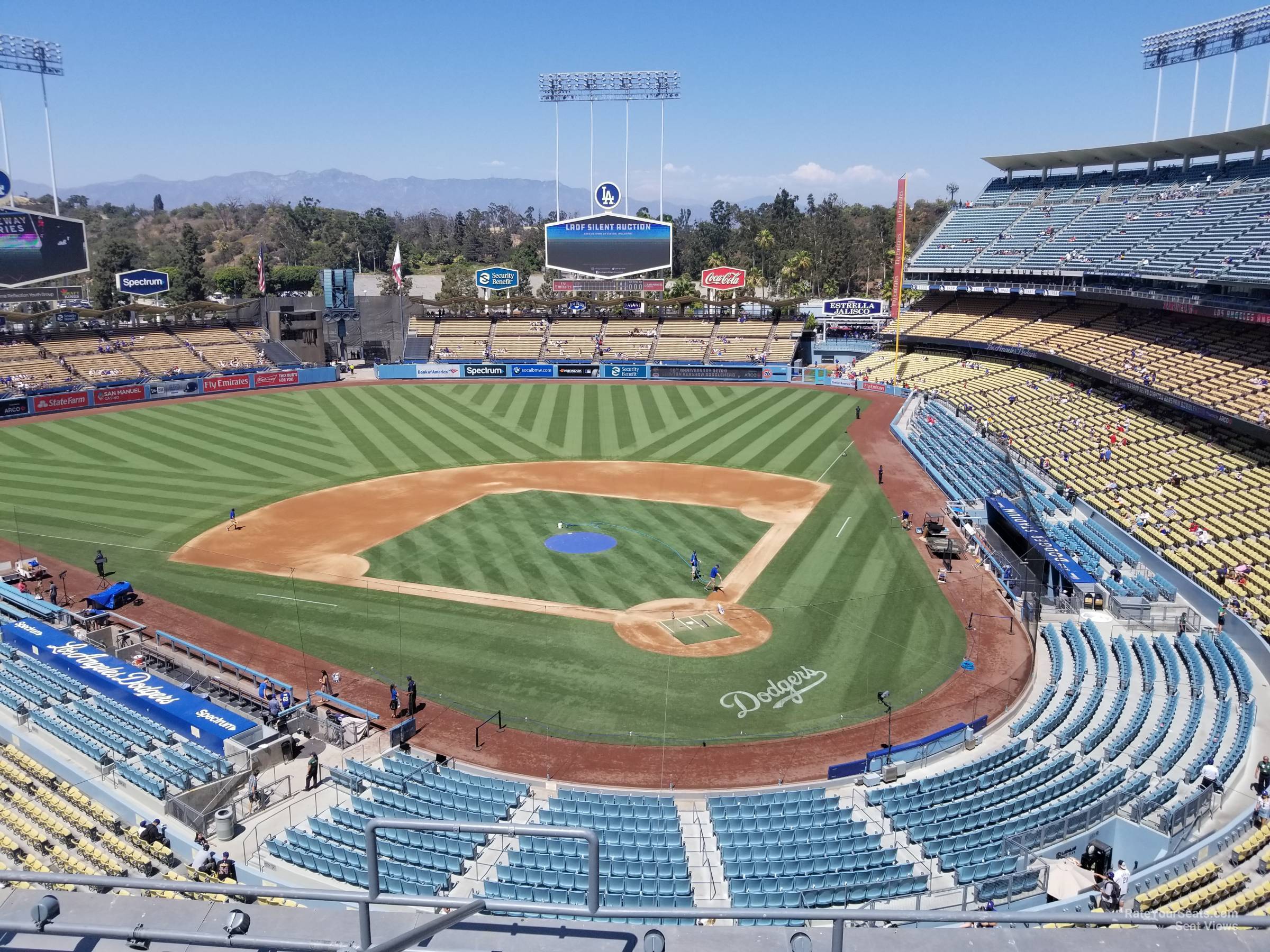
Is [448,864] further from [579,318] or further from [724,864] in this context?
[579,318]

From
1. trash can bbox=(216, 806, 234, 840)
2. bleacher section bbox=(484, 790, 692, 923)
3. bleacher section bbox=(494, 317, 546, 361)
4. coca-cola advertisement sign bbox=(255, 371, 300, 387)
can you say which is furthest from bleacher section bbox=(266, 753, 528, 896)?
bleacher section bbox=(494, 317, 546, 361)

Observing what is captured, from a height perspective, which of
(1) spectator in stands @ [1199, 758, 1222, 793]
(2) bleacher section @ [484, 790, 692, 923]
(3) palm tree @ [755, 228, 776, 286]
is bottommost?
(2) bleacher section @ [484, 790, 692, 923]

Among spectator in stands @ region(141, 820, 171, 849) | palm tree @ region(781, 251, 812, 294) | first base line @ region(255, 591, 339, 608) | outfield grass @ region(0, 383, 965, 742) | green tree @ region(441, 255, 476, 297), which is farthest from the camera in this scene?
palm tree @ region(781, 251, 812, 294)

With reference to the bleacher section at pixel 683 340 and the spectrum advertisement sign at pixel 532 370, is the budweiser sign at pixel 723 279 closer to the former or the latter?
the bleacher section at pixel 683 340

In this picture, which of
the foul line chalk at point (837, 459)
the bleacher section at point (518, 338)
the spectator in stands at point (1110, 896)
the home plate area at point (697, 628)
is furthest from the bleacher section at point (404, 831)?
the bleacher section at point (518, 338)

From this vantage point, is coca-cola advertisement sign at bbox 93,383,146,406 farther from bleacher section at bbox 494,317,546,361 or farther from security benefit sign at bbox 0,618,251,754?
security benefit sign at bbox 0,618,251,754
